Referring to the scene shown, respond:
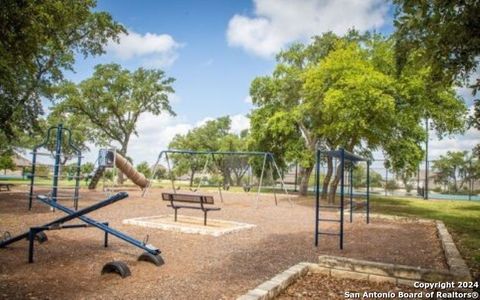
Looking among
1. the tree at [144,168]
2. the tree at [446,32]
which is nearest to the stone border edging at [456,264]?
the tree at [446,32]

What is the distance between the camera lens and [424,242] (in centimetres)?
959

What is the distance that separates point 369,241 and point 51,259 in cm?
702

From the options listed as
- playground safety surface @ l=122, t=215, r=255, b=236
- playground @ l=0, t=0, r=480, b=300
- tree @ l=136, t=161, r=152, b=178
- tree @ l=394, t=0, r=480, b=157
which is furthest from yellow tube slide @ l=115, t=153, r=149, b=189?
tree @ l=136, t=161, r=152, b=178

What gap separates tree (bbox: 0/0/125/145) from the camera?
22.2 ft

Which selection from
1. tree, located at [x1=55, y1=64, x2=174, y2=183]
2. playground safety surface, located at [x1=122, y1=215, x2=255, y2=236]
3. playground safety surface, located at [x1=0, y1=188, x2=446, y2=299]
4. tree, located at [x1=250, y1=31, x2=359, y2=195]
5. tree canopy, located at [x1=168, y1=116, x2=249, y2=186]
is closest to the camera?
playground safety surface, located at [x1=0, y1=188, x2=446, y2=299]

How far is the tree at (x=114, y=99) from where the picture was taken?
37.5m

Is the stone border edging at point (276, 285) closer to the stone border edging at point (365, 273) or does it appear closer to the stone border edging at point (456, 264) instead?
the stone border edging at point (365, 273)

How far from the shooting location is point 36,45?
7.44 metres

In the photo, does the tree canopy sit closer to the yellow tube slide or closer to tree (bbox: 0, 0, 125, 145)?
the yellow tube slide

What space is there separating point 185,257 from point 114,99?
33.5 metres

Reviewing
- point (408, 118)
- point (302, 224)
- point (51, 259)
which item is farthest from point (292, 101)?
point (51, 259)

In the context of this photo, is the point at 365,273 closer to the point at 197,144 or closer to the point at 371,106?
the point at 371,106

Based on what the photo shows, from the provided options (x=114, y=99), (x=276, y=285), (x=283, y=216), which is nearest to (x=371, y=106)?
(x=283, y=216)

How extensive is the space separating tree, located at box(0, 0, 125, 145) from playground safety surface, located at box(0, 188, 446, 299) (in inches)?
145
